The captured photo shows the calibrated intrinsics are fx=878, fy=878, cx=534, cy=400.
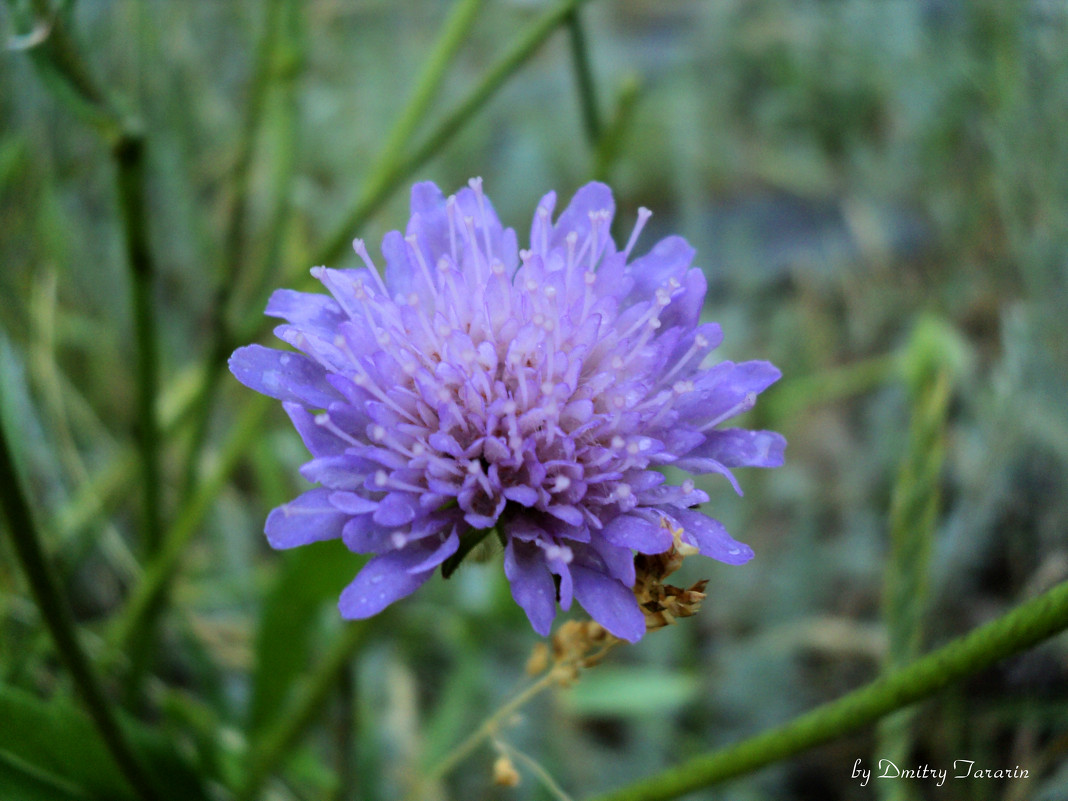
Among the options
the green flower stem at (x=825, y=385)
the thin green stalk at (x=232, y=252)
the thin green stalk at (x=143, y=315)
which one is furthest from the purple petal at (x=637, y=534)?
the green flower stem at (x=825, y=385)

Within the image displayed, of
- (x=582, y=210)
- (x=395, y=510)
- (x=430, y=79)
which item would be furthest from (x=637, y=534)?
(x=430, y=79)

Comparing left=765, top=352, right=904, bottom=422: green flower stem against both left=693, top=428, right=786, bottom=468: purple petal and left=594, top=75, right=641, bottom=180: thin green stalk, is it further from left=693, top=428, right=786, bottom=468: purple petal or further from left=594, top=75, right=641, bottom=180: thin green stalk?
left=693, top=428, right=786, bottom=468: purple petal

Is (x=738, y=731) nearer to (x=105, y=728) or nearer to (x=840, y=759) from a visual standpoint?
(x=840, y=759)

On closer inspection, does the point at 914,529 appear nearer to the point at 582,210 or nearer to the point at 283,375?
the point at 582,210

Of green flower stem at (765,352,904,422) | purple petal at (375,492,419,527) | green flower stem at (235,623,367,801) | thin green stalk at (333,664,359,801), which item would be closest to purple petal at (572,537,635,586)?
purple petal at (375,492,419,527)

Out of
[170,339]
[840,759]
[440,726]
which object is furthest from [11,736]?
[840,759]

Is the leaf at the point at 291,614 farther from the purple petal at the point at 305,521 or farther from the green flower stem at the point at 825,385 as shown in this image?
the green flower stem at the point at 825,385
